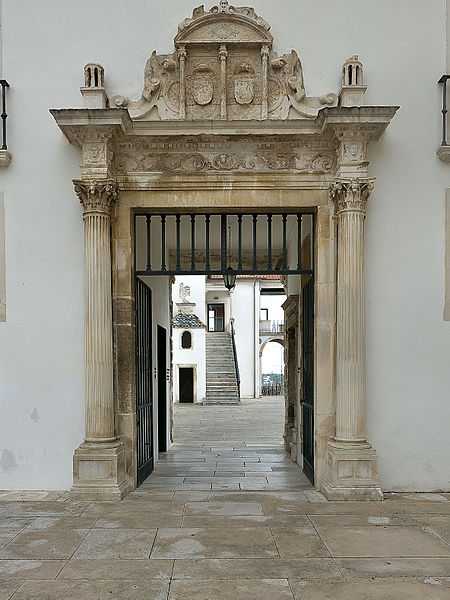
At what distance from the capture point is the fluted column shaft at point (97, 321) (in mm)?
6113

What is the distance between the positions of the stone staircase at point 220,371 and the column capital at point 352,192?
2043 centimetres

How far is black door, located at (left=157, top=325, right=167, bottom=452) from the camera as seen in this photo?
32.2 ft

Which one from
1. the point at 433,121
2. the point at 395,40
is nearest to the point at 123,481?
the point at 433,121

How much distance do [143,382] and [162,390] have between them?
2953 millimetres

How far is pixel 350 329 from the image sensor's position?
240 inches

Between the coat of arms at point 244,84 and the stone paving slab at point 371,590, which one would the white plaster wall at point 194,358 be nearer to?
the coat of arms at point 244,84

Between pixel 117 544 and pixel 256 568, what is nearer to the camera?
pixel 256 568

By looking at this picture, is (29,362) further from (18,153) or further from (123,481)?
(18,153)

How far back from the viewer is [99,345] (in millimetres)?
6129

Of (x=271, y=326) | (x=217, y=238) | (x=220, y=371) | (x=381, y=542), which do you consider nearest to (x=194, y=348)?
(x=220, y=371)

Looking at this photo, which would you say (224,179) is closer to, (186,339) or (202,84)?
(202,84)

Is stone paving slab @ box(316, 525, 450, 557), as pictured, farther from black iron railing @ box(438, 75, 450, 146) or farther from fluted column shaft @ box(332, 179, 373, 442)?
black iron railing @ box(438, 75, 450, 146)

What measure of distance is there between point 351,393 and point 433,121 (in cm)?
308

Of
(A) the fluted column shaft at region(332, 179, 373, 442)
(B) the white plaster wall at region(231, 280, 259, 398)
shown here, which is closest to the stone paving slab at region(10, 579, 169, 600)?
(A) the fluted column shaft at region(332, 179, 373, 442)
